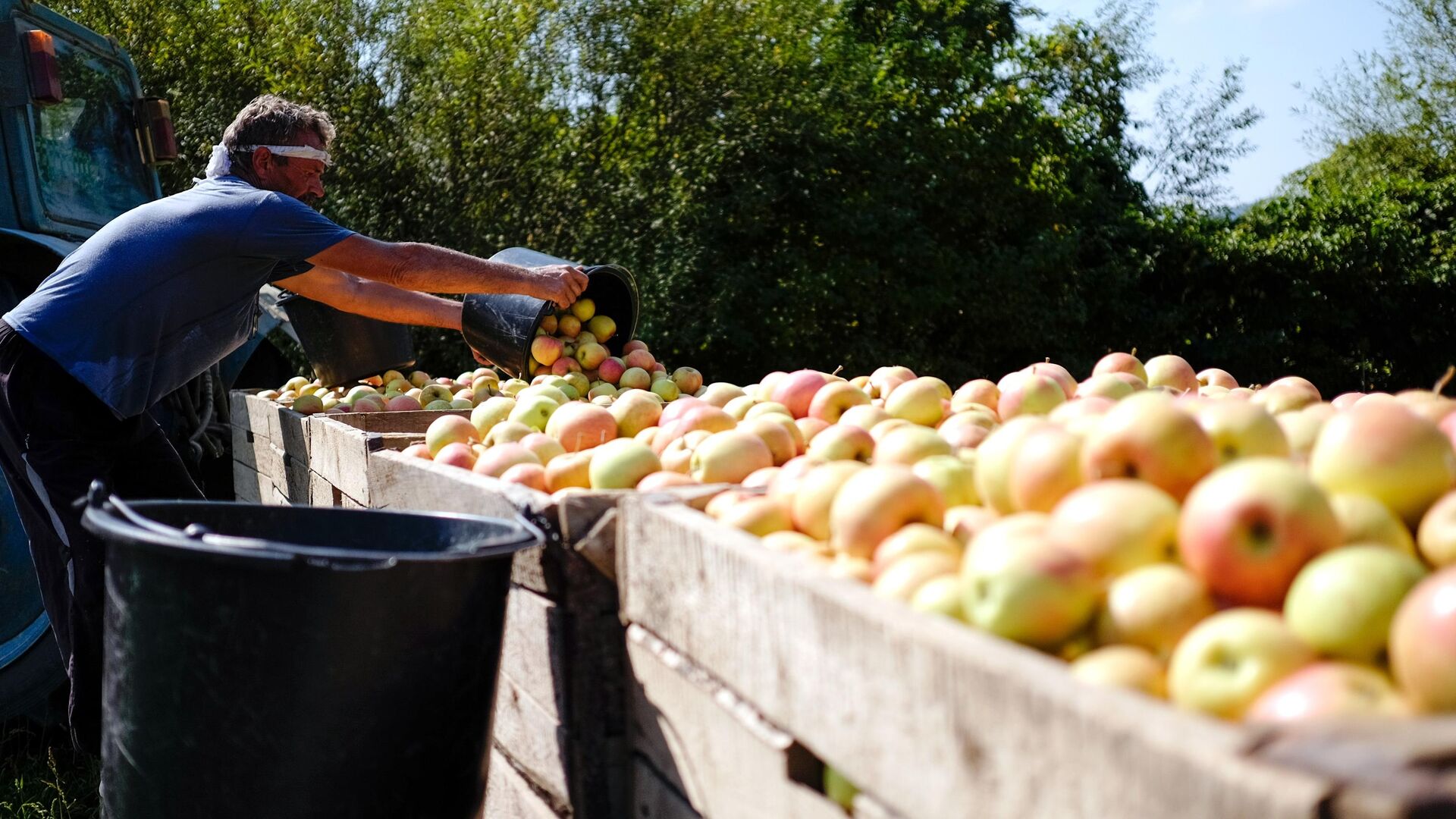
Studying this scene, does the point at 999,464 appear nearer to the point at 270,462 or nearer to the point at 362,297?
the point at 362,297

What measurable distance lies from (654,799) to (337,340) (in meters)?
3.96

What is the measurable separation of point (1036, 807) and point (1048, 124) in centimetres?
1435

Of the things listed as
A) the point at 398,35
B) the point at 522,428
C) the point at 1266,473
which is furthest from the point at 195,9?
the point at 1266,473

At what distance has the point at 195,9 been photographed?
11023 millimetres

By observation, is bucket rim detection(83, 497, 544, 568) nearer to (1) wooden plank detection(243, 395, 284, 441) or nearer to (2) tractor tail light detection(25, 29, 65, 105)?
(1) wooden plank detection(243, 395, 284, 441)

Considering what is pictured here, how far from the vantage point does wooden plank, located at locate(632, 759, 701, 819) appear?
156 cm

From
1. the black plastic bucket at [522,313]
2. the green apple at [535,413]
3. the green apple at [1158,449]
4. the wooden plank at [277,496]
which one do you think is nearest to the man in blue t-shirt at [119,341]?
the green apple at [535,413]

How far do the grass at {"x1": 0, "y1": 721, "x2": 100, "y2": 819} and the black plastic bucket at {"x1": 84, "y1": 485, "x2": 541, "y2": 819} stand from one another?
1.97m

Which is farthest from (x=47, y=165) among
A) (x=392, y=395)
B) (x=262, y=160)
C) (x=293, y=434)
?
(x=262, y=160)

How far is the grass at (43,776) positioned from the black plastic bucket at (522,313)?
1.90 m

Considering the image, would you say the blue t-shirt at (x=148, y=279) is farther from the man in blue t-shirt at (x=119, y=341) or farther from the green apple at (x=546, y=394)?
the green apple at (x=546, y=394)

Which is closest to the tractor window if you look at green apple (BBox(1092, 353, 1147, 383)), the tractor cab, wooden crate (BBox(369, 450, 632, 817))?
the tractor cab

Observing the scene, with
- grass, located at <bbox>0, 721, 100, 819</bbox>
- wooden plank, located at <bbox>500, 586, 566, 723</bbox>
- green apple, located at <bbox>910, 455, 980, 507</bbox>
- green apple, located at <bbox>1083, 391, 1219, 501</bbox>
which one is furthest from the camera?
grass, located at <bbox>0, 721, 100, 819</bbox>

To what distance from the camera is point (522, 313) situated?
4152 mm
